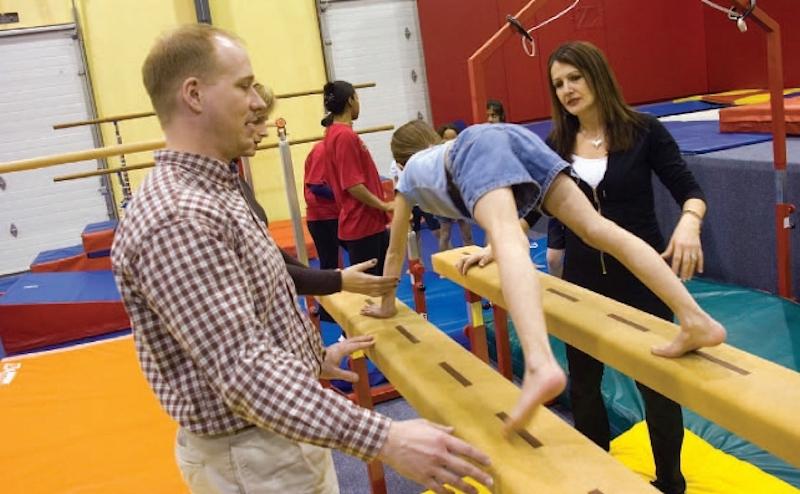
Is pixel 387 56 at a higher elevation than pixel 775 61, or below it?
higher

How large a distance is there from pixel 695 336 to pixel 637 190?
2.34 feet

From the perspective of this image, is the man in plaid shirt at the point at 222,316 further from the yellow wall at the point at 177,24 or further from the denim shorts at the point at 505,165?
the yellow wall at the point at 177,24

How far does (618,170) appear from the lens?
7.27ft

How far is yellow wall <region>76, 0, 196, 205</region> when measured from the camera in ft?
26.9

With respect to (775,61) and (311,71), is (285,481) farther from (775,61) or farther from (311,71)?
(311,71)

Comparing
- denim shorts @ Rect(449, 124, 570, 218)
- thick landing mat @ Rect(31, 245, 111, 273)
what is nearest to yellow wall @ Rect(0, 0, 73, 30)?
thick landing mat @ Rect(31, 245, 111, 273)

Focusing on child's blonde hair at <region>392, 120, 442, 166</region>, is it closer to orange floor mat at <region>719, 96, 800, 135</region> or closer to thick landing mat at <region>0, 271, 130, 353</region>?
orange floor mat at <region>719, 96, 800, 135</region>

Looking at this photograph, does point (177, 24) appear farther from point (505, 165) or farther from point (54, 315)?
point (505, 165)

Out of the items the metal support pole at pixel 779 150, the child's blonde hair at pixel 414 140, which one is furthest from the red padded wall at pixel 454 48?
the child's blonde hair at pixel 414 140

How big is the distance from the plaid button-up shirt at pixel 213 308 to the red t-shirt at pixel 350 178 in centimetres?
251

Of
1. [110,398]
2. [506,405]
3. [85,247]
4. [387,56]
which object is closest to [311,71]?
[387,56]

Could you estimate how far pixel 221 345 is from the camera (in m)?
1.10

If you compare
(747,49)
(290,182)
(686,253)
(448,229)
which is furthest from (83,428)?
(747,49)

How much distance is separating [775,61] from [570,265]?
1.87m
